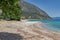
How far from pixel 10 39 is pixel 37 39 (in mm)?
1935

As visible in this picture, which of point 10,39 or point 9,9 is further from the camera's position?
point 9,9

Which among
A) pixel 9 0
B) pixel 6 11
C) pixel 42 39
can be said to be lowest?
pixel 42 39

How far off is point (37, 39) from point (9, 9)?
306 centimetres

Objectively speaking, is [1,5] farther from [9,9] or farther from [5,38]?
[5,38]

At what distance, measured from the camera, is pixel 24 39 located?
40.0 ft

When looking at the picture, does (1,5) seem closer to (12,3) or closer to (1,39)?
(12,3)

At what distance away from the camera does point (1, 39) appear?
11695 mm

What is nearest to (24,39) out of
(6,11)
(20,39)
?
(20,39)

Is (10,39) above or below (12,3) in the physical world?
below

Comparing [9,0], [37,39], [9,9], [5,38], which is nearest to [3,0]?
[9,0]

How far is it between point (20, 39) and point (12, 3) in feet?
8.57

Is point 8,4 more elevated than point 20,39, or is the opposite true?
point 8,4

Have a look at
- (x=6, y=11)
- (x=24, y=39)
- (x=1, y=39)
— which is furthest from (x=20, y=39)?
(x=6, y=11)

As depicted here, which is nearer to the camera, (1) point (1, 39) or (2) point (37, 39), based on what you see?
(1) point (1, 39)
